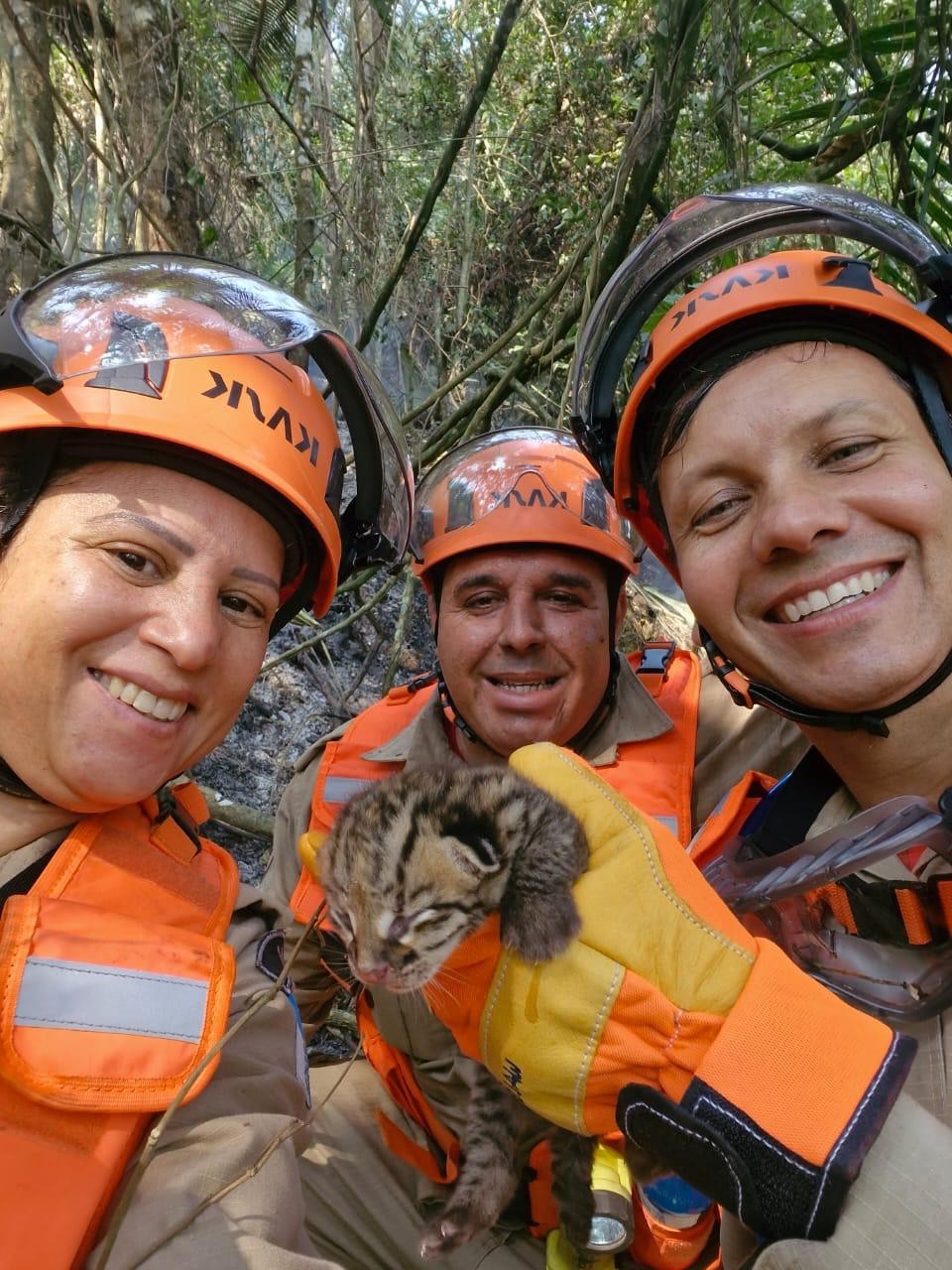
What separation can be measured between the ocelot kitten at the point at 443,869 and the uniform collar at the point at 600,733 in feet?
3.31

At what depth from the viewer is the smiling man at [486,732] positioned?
11.1ft

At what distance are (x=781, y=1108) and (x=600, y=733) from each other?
2042mm

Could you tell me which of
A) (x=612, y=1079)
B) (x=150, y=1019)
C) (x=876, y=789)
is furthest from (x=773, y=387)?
(x=150, y=1019)

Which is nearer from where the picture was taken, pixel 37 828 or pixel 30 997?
pixel 30 997

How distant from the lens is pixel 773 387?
2.36m

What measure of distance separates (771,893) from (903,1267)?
88 cm

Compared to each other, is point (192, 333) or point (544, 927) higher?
point (192, 333)

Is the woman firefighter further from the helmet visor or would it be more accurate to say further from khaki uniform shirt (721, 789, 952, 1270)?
khaki uniform shirt (721, 789, 952, 1270)

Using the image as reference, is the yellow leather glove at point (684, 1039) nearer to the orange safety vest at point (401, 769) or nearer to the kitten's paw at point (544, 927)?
the kitten's paw at point (544, 927)

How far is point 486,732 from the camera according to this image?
3.69 m

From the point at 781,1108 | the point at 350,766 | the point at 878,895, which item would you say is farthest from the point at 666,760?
the point at 781,1108

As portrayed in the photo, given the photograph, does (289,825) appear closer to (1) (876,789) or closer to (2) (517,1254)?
(2) (517,1254)

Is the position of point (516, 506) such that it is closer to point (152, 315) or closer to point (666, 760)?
point (666, 760)

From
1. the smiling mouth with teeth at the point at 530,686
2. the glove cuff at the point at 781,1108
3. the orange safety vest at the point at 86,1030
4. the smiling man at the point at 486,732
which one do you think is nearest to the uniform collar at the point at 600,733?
the smiling man at the point at 486,732
